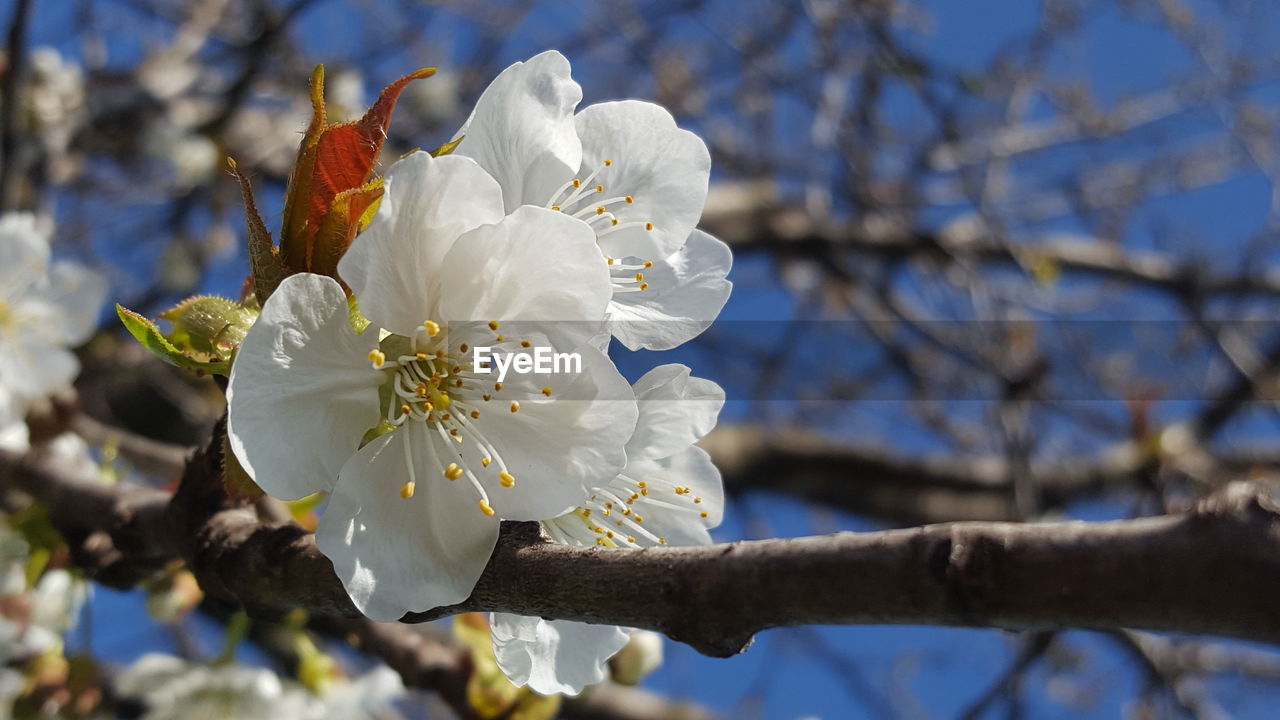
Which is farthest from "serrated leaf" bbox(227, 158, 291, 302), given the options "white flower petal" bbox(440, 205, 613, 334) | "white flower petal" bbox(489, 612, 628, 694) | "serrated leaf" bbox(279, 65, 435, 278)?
"white flower petal" bbox(489, 612, 628, 694)

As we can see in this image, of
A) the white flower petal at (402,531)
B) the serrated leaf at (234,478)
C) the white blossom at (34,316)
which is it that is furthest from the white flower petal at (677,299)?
the white blossom at (34,316)

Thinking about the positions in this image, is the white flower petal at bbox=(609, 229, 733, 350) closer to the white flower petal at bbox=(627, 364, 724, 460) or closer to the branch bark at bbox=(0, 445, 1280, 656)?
the white flower petal at bbox=(627, 364, 724, 460)

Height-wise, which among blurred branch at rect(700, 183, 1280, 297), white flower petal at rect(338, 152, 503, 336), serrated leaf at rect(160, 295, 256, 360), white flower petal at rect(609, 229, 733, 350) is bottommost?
blurred branch at rect(700, 183, 1280, 297)

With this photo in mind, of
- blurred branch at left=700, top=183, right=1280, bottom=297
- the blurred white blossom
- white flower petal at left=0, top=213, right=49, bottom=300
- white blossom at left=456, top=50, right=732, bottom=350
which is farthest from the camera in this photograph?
blurred branch at left=700, top=183, right=1280, bottom=297

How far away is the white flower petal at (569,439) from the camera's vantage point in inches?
30.0

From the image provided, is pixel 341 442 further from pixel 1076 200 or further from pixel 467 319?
pixel 1076 200

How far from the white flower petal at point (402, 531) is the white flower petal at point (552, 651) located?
148mm

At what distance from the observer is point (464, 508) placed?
765 mm

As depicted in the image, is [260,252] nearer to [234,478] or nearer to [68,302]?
[234,478]

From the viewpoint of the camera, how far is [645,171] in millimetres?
978

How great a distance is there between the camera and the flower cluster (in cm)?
71

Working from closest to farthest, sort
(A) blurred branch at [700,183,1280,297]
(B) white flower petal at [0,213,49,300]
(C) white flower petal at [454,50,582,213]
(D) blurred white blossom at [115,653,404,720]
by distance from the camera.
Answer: (C) white flower petal at [454,50,582,213] → (D) blurred white blossom at [115,653,404,720] → (B) white flower petal at [0,213,49,300] → (A) blurred branch at [700,183,1280,297]

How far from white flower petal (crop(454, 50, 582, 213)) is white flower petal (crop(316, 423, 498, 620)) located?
0.23 metres

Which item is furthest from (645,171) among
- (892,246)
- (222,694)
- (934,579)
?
(892,246)
